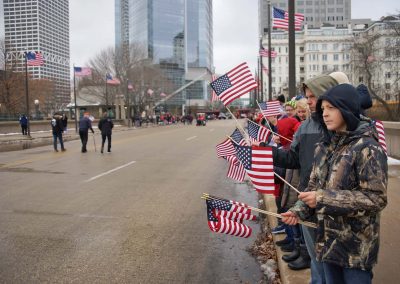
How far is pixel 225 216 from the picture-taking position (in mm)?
3721

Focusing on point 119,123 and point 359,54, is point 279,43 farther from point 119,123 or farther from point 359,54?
point 359,54

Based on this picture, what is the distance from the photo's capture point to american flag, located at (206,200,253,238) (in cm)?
364

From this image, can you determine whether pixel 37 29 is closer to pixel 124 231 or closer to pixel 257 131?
pixel 124 231

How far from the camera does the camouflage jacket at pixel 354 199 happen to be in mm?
2475

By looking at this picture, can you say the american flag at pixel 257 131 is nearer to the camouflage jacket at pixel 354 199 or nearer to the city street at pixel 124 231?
the city street at pixel 124 231

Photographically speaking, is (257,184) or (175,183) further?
(175,183)

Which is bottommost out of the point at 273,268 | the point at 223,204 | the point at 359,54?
the point at 273,268

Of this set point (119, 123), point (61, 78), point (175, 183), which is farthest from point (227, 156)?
point (61, 78)

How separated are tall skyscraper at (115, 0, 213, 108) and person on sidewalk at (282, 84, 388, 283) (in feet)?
388

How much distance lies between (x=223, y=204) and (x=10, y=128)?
40836 mm

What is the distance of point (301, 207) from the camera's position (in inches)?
116

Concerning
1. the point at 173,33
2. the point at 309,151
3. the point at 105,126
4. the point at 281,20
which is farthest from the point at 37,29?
the point at 173,33

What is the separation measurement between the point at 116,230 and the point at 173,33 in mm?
141104

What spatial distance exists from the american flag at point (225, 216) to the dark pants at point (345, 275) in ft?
3.39
